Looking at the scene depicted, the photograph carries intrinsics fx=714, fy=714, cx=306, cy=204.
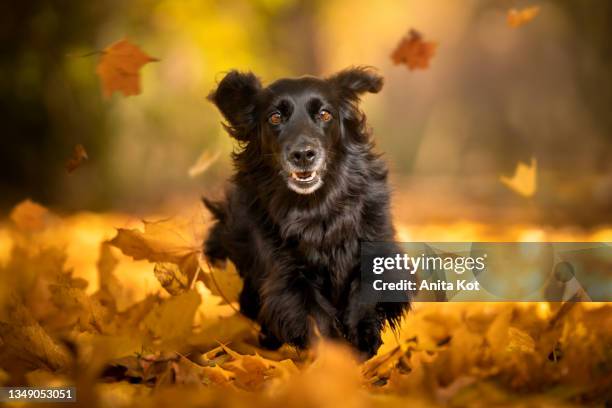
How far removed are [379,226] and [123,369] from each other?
4.07 ft

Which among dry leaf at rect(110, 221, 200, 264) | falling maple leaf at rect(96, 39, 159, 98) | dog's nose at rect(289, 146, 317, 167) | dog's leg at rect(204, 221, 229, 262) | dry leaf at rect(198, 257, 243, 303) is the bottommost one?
dry leaf at rect(198, 257, 243, 303)

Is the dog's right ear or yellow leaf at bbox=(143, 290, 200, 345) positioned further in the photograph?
the dog's right ear

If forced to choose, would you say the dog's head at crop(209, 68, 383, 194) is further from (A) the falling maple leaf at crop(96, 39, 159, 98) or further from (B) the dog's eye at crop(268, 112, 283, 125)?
(A) the falling maple leaf at crop(96, 39, 159, 98)

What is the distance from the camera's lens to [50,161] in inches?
334

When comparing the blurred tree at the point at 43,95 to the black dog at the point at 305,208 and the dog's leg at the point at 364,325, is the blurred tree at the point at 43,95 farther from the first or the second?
the dog's leg at the point at 364,325

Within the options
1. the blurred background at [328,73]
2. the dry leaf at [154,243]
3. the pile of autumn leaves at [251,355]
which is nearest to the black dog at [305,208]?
the pile of autumn leaves at [251,355]

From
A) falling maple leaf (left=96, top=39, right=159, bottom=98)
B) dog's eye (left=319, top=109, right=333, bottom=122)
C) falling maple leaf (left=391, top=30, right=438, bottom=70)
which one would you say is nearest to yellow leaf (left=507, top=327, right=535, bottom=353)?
dog's eye (left=319, top=109, right=333, bottom=122)

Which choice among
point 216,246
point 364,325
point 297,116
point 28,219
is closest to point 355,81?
point 297,116

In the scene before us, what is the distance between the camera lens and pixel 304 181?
308 cm

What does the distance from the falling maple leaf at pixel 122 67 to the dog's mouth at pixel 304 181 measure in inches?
40.3

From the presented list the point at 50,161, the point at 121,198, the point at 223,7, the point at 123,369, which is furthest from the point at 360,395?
the point at 223,7

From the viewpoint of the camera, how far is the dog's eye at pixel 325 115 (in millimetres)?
3189

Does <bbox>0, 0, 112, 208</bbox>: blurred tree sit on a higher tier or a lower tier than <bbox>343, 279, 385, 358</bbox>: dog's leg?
higher

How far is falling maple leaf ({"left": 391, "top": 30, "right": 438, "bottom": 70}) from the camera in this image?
4191mm
